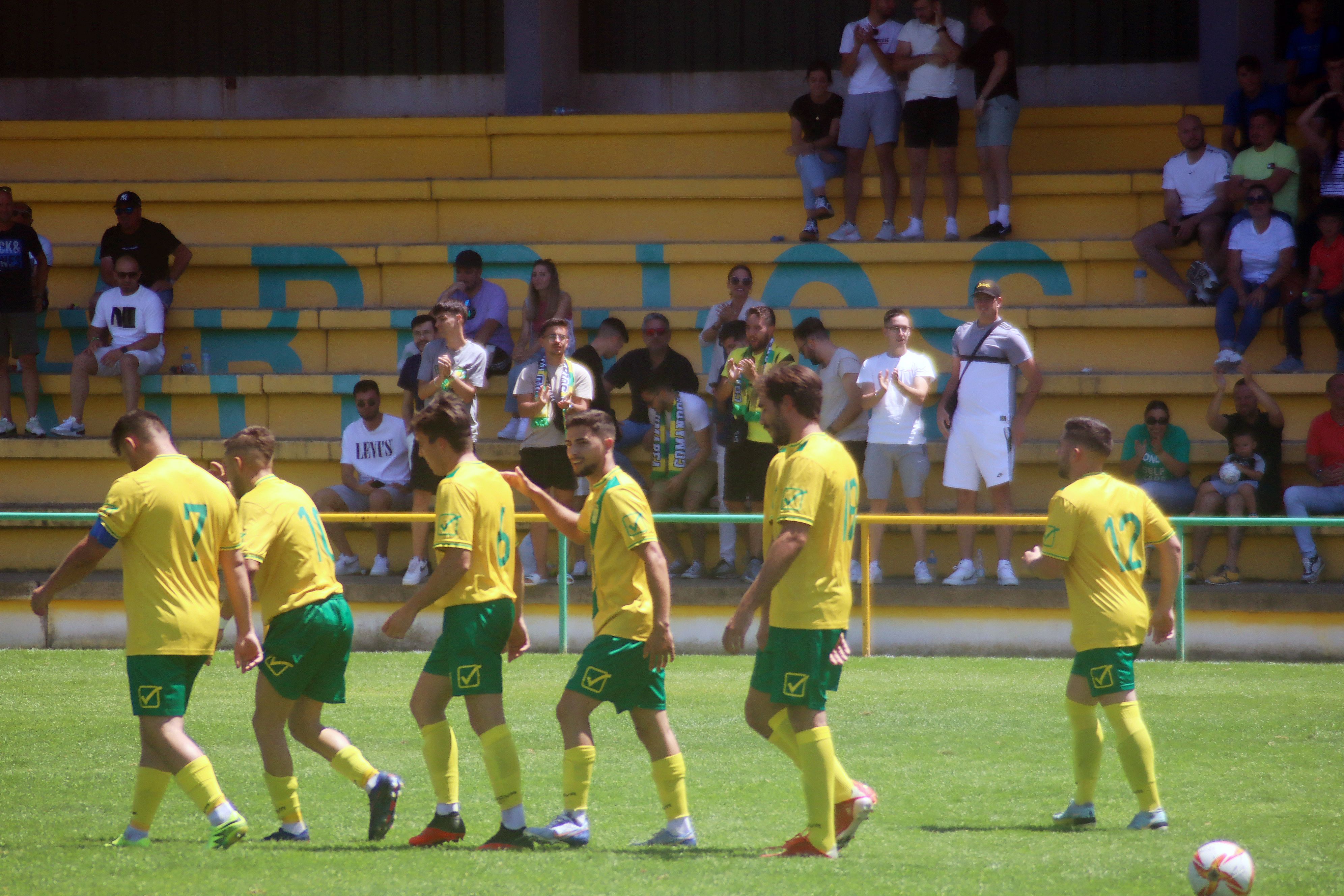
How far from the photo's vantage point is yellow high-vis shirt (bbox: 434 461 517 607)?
5.41 meters

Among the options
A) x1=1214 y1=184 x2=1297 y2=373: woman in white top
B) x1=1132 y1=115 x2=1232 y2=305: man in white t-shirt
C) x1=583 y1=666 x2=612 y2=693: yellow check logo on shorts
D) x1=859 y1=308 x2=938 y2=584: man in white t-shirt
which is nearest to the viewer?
x1=583 y1=666 x2=612 y2=693: yellow check logo on shorts

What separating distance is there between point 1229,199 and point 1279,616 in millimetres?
4065

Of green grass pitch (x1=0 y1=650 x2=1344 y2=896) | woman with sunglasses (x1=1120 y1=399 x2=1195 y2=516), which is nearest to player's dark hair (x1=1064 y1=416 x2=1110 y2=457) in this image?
green grass pitch (x1=0 y1=650 x2=1344 y2=896)

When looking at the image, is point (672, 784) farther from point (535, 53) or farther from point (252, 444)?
point (535, 53)

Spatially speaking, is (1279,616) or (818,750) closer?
(818,750)

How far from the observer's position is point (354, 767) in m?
5.59

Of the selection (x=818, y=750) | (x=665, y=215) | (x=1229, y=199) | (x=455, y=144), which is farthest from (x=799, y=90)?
(x=818, y=750)

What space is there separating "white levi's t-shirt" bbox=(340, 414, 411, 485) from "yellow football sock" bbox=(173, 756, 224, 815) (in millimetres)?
6420

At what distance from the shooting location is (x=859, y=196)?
13727mm

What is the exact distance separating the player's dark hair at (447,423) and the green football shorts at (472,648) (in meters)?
0.66

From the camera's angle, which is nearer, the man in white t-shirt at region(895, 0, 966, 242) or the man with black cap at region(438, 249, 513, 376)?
the man with black cap at region(438, 249, 513, 376)

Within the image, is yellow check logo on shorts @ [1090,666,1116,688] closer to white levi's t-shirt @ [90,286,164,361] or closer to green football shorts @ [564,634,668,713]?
green football shorts @ [564,634,668,713]

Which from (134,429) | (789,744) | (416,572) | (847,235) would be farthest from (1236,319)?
(134,429)

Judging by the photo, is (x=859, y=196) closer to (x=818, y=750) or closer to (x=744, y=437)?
(x=744, y=437)
